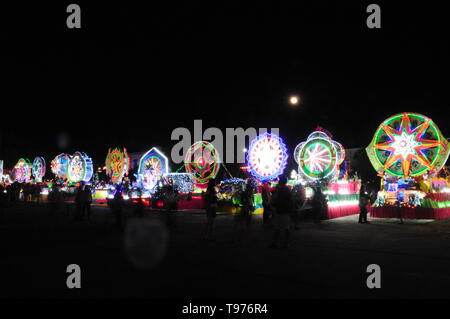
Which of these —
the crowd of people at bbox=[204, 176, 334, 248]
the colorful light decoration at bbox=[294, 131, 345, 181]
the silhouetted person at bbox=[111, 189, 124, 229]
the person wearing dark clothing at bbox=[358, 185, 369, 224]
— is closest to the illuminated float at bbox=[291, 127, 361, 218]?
the colorful light decoration at bbox=[294, 131, 345, 181]

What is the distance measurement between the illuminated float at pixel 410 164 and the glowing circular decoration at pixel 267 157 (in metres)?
4.85

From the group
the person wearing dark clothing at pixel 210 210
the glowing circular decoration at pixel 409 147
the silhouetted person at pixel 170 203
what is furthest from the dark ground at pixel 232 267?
the glowing circular decoration at pixel 409 147

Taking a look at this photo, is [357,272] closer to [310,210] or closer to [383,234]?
[383,234]

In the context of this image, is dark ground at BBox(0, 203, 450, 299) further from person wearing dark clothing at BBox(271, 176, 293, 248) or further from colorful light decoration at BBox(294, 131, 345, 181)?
colorful light decoration at BBox(294, 131, 345, 181)

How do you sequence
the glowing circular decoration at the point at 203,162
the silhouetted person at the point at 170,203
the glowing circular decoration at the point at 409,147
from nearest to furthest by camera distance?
the silhouetted person at the point at 170,203 < the glowing circular decoration at the point at 409,147 < the glowing circular decoration at the point at 203,162

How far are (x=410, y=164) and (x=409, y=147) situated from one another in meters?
0.79

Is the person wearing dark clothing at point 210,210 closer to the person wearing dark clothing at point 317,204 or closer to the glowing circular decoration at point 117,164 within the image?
the person wearing dark clothing at point 317,204

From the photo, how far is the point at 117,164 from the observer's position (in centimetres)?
3322

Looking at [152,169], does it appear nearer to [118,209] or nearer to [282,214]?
[118,209]

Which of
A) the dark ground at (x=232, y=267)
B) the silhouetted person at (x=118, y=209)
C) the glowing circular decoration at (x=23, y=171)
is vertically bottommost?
the dark ground at (x=232, y=267)

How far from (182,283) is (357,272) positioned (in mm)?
3017

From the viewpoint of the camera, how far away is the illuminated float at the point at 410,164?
55.8 ft

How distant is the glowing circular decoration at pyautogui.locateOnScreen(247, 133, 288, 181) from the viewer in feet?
70.3

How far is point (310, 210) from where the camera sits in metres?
17.6
